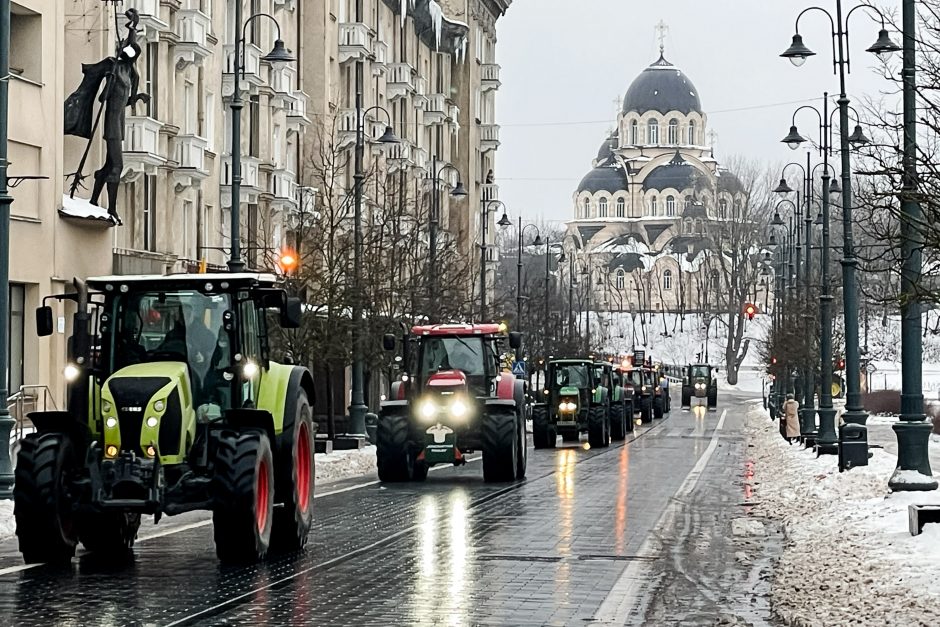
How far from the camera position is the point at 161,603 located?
45.3 ft

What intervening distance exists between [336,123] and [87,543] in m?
49.8

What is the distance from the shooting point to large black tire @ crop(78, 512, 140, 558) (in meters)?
17.4

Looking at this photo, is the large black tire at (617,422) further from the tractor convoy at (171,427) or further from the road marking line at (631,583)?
the tractor convoy at (171,427)

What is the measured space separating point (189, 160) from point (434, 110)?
38654 millimetres

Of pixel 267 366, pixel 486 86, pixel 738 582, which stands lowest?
pixel 738 582

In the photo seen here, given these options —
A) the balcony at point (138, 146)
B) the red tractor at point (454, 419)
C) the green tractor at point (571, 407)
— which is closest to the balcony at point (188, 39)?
the balcony at point (138, 146)

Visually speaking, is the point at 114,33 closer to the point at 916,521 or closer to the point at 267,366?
the point at 267,366

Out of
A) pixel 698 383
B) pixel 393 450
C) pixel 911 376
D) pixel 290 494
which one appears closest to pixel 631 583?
pixel 290 494

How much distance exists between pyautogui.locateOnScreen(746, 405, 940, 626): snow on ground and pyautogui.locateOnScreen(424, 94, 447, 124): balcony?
187 feet

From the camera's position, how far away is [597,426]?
1966 inches

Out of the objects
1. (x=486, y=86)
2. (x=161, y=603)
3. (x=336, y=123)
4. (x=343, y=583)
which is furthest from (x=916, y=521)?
(x=486, y=86)

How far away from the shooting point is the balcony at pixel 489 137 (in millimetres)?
99750

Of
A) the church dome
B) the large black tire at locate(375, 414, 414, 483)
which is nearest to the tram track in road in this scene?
the large black tire at locate(375, 414, 414, 483)

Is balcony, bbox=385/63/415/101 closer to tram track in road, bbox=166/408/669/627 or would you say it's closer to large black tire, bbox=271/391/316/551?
tram track in road, bbox=166/408/669/627
